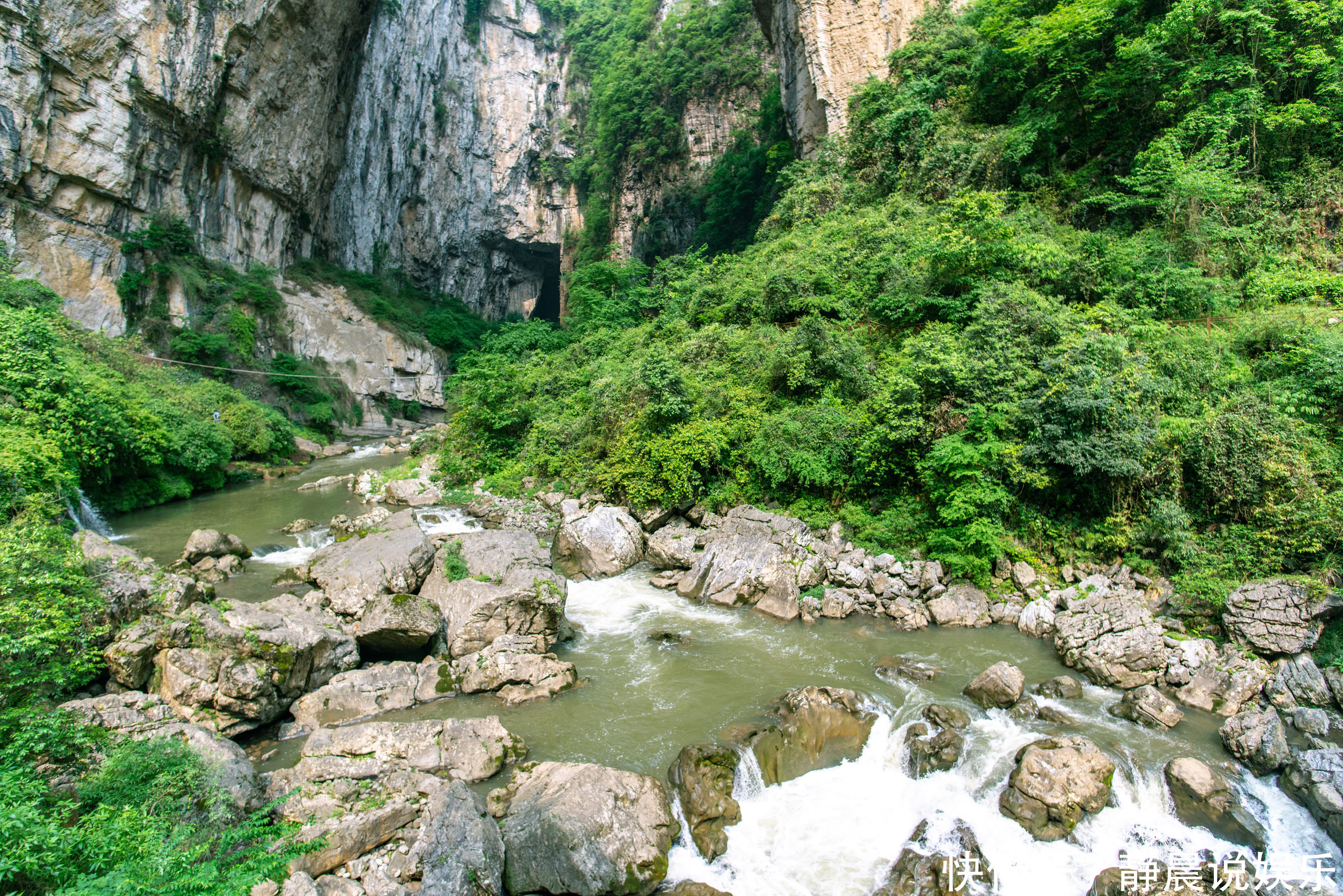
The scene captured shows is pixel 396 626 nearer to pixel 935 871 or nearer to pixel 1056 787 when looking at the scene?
pixel 935 871

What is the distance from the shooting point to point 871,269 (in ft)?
49.7

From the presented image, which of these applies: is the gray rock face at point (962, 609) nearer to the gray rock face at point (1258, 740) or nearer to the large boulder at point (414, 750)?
the gray rock face at point (1258, 740)

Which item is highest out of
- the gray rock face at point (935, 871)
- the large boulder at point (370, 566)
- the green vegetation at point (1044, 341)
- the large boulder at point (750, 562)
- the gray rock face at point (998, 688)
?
the green vegetation at point (1044, 341)

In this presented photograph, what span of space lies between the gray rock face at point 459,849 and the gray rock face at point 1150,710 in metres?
6.99

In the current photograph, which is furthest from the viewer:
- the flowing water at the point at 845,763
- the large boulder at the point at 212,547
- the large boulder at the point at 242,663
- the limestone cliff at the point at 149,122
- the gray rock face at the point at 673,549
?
the limestone cliff at the point at 149,122

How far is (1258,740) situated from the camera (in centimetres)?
623

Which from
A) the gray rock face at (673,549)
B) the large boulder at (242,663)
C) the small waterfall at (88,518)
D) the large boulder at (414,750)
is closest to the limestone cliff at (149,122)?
the small waterfall at (88,518)

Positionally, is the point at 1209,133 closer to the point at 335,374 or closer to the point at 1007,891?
the point at 1007,891

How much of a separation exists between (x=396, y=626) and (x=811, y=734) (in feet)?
17.9

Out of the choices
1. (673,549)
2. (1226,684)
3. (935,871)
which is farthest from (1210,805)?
(673,549)

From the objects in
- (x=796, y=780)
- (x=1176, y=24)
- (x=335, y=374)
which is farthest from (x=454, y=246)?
(x=796, y=780)

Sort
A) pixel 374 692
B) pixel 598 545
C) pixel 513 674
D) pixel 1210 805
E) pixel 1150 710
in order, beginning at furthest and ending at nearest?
pixel 598 545 → pixel 513 674 → pixel 374 692 → pixel 1150 710 → pixel 1210 805

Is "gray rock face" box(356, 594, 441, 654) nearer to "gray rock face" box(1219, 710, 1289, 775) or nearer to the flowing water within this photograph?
the flowing water

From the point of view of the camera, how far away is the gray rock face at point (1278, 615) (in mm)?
7555
